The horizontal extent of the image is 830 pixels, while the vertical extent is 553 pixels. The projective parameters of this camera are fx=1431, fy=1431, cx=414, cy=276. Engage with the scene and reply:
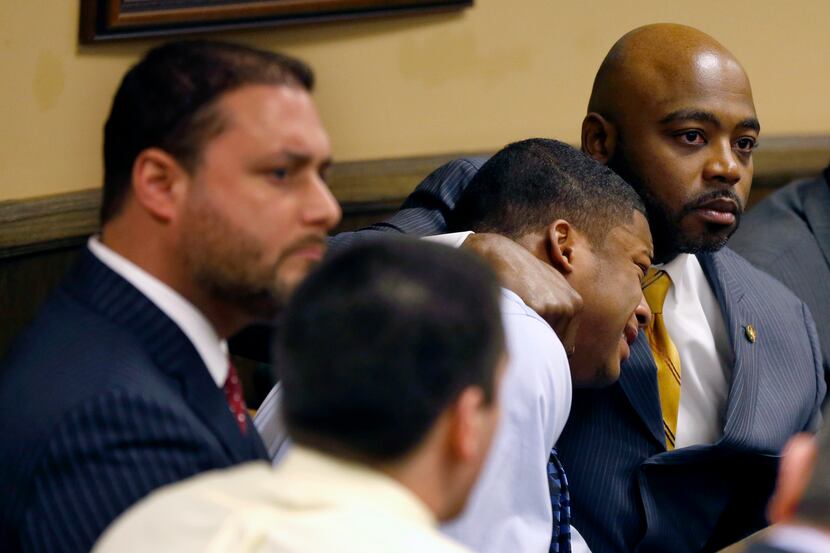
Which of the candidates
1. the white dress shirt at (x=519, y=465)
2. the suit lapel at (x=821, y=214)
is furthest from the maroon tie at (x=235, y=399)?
the suit lapel at (x=821, y=214)

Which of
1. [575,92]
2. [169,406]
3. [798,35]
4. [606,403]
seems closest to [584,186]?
[606,403]

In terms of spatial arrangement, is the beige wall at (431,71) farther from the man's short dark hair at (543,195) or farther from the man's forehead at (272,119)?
the man's forehead at (272,119)

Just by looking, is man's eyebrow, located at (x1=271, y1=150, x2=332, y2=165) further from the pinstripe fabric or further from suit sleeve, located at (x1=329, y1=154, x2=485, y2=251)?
the pinstripe fabric

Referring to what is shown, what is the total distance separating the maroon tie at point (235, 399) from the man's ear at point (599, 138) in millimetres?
1027

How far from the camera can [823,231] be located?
2756 millimetres

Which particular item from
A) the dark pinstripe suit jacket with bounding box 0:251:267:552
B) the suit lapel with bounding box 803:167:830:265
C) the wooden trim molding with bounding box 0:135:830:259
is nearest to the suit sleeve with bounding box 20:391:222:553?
the dark pinstripe suit jacket with bounding box 0:251:267:552

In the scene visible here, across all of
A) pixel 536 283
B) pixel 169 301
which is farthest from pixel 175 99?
pixel 536 283

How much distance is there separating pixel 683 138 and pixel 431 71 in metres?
0.80

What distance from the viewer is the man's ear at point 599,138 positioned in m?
2.26

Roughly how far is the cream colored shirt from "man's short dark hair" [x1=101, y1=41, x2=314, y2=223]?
1.29 ft

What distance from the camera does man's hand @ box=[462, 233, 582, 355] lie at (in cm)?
166

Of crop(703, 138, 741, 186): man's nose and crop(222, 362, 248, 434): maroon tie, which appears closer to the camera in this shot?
crop(222, 362, 248, 434): maroon tie

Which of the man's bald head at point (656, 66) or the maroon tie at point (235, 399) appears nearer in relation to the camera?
the maroon tie at point (235, 399)

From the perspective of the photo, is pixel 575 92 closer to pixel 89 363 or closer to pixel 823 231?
pixel 823 231
